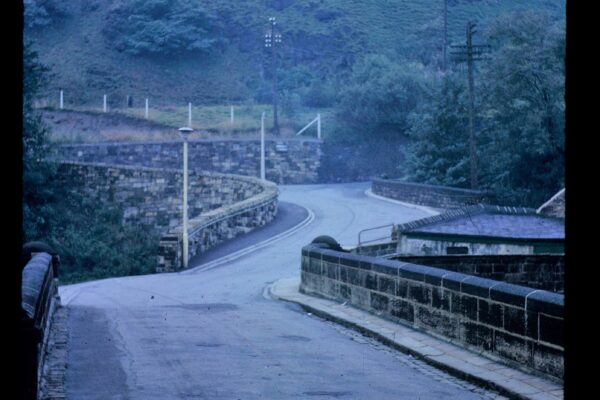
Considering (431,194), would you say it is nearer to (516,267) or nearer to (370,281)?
(516,267)

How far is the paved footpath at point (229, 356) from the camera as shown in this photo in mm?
8539

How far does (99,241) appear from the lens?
37562 millimetres

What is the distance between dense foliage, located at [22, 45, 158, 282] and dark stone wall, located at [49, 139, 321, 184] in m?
7.62

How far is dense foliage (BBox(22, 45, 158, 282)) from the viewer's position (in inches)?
1396

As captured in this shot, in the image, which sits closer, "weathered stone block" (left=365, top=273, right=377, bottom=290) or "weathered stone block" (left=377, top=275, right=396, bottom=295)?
"weathered stone block" (left=377, top=275, right=396, bottom=295)

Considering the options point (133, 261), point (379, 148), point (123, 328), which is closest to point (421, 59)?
point (379, 148)

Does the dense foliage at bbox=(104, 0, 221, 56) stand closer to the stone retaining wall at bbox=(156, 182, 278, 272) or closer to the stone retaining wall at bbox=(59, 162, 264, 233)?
the stone retaining wall at bbox=(59, 162, 264, 233)

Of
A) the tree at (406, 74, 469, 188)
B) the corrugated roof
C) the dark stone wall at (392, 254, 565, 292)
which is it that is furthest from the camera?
the tree at (406, 74, 469, 188)

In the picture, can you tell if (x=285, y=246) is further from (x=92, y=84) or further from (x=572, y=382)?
(x=92, y=84)

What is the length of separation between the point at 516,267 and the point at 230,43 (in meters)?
70.8

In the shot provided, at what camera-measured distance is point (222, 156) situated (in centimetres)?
5528

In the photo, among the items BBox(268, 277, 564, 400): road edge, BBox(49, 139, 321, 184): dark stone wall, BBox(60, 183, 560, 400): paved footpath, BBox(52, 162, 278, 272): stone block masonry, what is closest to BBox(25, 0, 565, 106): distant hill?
BBox(49, 139, 321, 184): dark stone wall

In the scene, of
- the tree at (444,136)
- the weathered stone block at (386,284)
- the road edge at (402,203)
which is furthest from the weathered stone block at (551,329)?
the tree at (444,136)

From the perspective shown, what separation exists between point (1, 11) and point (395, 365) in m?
6.93
